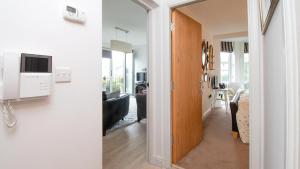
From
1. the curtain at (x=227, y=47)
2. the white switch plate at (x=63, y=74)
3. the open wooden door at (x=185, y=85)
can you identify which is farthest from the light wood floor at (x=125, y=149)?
the curtain at (x=227, y=47)

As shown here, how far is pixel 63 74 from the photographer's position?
1.09 metres

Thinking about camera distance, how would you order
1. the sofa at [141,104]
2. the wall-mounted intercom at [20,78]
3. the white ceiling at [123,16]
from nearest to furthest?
1. the wall-mounted intercom at [20,78]
2. the white ceiling at [123,16]
3. the sofa at [141,104]

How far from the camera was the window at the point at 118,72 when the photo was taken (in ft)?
24.9

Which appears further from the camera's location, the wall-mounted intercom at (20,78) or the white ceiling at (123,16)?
the white ceiling at (123,16)

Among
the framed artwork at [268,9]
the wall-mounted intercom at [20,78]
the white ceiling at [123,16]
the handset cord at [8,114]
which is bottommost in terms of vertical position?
the handset cord at [8,114]

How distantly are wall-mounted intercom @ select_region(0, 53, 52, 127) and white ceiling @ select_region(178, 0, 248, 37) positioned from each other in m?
2.26

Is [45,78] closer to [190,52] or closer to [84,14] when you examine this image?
[84,14]

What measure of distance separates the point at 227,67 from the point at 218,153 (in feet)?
18.7

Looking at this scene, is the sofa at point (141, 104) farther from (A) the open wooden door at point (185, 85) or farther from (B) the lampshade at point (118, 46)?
(B) the lampshade at point (118, 46)

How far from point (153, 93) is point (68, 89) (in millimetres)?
1166

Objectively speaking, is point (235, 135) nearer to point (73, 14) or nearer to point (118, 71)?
point (73, 14)

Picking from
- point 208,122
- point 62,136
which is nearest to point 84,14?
point 62,136

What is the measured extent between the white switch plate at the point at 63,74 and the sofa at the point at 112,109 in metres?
1.97

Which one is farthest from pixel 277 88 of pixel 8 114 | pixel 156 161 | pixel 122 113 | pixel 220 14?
pixel 122 113
